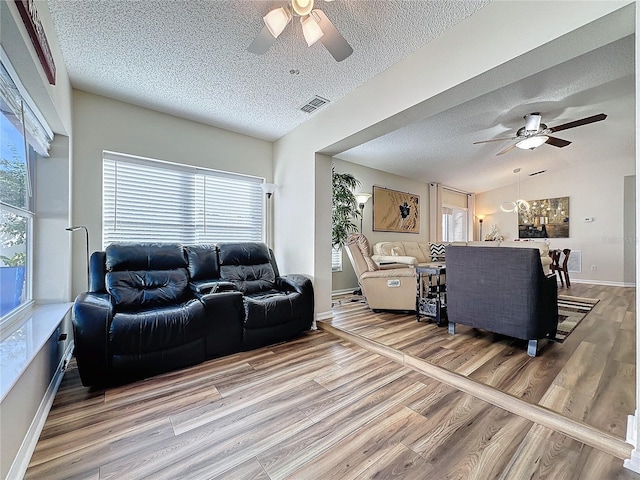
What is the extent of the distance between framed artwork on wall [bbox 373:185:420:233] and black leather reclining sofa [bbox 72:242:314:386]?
10.3 ft

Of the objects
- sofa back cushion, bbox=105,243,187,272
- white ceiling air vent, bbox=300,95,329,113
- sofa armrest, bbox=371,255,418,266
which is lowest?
sofa armrest, bbox=371,255,418,266

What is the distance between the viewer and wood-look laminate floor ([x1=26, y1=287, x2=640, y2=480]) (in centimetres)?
132

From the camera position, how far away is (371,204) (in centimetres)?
588

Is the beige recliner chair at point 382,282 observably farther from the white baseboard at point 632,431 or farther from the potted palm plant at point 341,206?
the white baseboard at point 632,431

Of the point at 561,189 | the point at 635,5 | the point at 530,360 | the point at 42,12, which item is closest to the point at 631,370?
the point at 530,360

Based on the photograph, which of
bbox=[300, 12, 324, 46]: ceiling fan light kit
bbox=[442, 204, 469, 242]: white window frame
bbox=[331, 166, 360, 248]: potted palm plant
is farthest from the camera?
bbox=[442, 204, 469, 242]: white window frame

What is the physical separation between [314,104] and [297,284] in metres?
2.12

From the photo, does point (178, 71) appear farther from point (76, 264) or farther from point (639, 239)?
point (639, 239)

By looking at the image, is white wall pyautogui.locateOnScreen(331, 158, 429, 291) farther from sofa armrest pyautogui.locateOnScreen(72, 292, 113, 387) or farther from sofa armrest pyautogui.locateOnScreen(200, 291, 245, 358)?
sofa armrest pyautogui.locateOnScreen(72, 292, 113, 387)

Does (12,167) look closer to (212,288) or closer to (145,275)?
(145,275)

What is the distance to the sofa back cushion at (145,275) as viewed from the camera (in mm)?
2584

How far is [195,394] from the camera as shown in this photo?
1975mm

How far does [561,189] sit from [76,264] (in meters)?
10.2

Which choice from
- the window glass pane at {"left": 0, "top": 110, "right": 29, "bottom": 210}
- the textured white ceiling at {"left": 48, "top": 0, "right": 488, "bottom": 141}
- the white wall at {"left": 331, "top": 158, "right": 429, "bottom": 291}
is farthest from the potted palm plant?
the window glass pane at {"left": 0, "top": 110, "right": 29, "bottom": 210}
